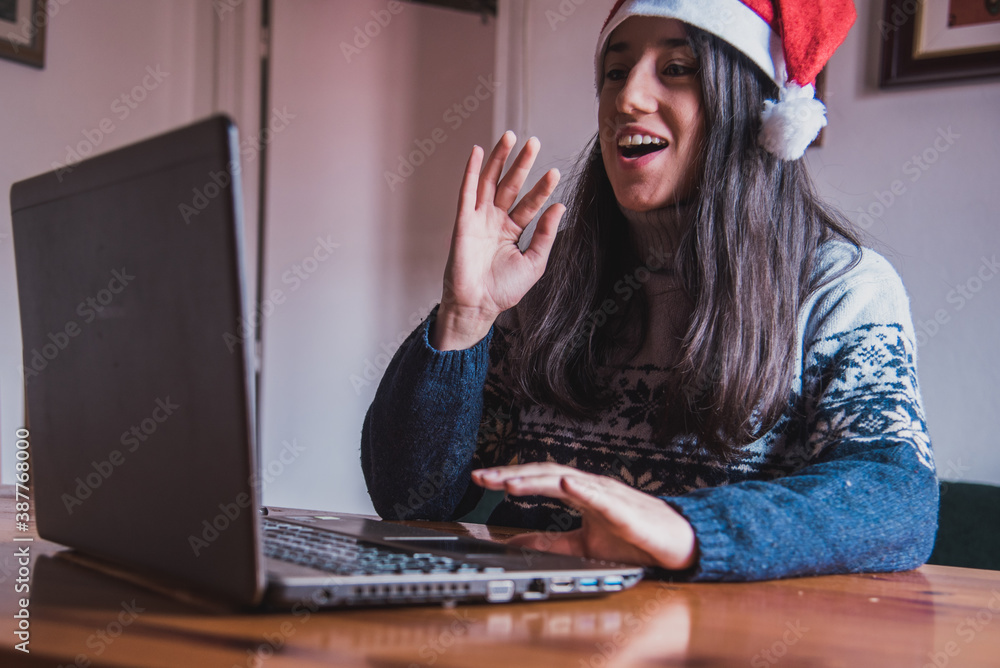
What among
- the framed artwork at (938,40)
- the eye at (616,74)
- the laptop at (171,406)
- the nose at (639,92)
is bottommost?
the laptop at (171,406)

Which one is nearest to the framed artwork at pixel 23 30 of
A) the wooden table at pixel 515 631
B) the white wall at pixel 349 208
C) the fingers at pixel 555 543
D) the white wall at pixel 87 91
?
the white wall at pixel 87 91

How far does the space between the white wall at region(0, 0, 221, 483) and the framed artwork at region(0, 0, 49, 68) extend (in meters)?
0.03

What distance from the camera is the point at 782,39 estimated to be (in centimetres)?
121

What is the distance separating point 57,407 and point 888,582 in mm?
666

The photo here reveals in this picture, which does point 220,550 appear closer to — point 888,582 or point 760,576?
point 760,576

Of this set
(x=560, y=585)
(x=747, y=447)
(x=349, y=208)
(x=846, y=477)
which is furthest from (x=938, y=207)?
(x=349, y=208)

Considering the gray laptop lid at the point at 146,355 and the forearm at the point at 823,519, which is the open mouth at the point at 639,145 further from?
the gray laptop lid at the point at 146,355

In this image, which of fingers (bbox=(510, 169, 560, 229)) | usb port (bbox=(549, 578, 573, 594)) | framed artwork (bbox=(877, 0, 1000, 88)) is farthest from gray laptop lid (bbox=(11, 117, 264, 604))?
framed artwork (bbox=(877, 0, 1000, 88))

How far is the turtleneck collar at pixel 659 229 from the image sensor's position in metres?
1.25

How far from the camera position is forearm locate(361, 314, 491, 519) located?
113 centimetres

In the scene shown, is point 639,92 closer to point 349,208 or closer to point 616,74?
point 616,74

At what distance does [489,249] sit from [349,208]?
209 cm

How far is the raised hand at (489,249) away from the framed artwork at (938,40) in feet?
3.76

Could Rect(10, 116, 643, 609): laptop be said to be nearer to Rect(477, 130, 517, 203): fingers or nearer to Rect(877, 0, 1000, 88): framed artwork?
Rect(477, 130, 517, 203): fingers
